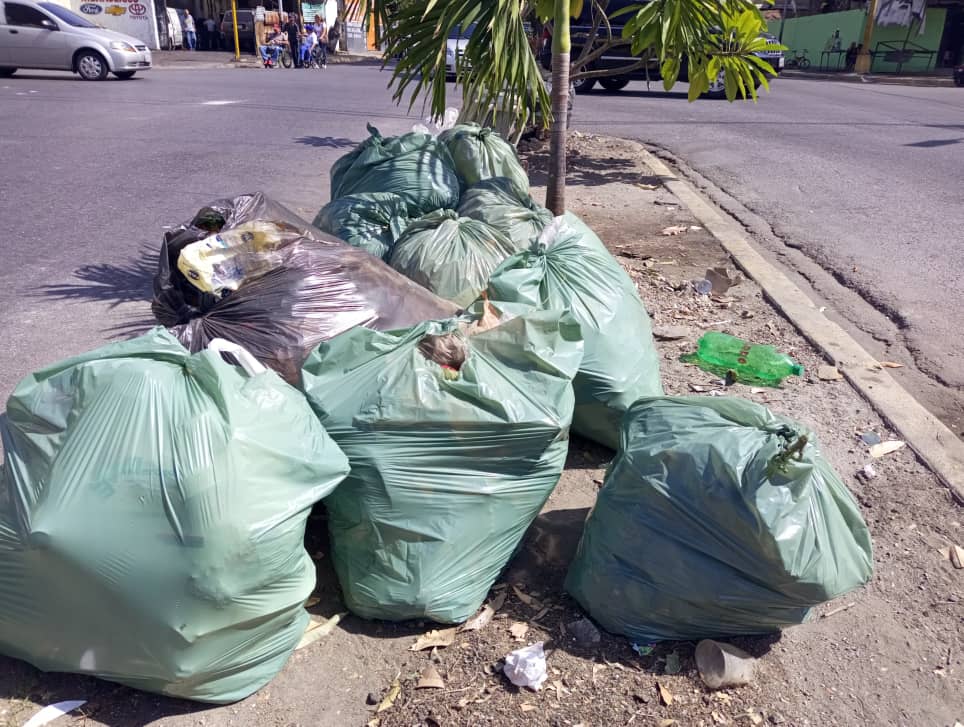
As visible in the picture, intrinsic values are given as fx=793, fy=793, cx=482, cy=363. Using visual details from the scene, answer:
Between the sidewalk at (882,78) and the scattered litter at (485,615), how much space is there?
2299 cm

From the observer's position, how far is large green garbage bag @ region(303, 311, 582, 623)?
2062mm

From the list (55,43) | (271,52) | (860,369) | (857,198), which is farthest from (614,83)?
(860,369)

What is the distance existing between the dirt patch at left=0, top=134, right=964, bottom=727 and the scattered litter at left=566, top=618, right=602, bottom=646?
0.02 m

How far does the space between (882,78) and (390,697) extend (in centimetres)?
2555

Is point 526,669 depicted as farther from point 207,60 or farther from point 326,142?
point 207,60

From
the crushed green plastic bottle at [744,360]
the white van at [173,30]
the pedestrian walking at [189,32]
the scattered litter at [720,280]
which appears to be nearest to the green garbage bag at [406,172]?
the crushed green plastic bottle at [744,360]

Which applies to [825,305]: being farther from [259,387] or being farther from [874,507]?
[259,387]

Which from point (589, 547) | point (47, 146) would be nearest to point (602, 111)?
point (47, 146)

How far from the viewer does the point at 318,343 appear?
2.45 metres

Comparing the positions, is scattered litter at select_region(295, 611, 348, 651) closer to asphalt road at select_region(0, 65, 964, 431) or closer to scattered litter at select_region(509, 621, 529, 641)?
scattered litter at select_region(509, 621, 529, 641)

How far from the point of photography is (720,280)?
4.61 m

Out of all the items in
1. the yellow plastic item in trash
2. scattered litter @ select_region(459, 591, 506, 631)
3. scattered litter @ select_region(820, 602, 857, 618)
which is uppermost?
the yellow plastic item in trash

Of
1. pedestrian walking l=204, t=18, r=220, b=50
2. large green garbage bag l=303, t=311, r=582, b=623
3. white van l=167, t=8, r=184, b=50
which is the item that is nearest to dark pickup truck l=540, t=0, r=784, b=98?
large green garbage bag l=303, t=311, r=582, b=623

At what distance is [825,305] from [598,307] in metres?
2.27
